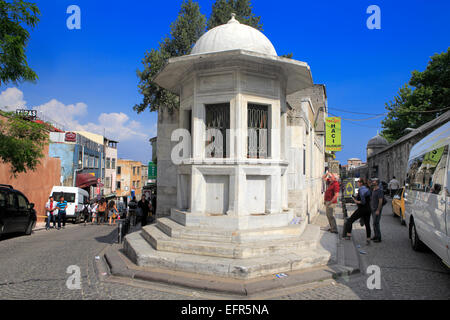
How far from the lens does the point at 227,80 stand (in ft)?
22.1

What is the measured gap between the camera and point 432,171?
18.9ft

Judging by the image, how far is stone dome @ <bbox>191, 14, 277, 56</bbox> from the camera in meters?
7.14

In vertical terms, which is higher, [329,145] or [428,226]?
[329,145]

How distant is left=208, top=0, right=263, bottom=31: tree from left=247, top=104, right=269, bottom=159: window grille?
17.2 meters

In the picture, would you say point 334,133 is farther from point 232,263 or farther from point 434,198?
point 232,263

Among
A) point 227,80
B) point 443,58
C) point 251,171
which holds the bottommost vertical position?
point 251,171

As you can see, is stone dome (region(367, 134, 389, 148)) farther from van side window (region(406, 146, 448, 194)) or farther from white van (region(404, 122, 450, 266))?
van side window (region(406, 146, 448, 194))

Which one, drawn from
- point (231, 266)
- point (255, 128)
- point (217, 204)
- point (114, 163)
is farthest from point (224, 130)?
point (114, 163)

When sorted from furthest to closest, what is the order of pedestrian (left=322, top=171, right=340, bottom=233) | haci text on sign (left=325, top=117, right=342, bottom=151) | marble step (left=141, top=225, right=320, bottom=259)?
1. haci text on sign (left=325, top=117, right=342, bottom=151)
2. pedestrian (left=322, top=171, right=340, bottom=233)
3. marble step (left=141, top=225, right=320, bottom=259)

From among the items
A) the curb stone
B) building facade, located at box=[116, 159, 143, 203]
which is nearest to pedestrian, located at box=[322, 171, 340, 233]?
the curb stone

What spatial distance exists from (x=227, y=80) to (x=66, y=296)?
5.05m

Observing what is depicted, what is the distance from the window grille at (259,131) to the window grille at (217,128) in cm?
56
